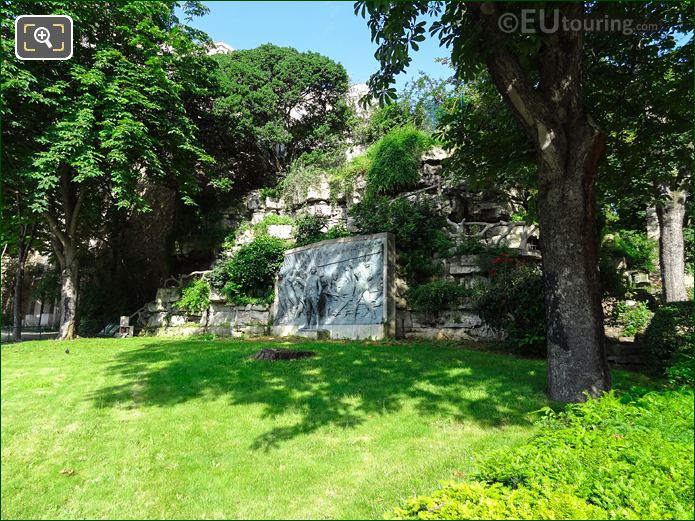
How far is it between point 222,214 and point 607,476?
20330 mm

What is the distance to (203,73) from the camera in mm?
16312

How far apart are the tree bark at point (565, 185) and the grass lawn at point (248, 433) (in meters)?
0.83

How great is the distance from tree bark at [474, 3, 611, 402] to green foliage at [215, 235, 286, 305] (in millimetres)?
11770

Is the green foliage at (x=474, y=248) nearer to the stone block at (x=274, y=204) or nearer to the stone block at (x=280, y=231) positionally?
the stone block at (x=280, y=231)

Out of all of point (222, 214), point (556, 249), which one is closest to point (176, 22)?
point (222, 214)

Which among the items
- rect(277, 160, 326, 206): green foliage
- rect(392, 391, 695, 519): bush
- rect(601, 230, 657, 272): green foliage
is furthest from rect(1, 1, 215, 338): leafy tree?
rect(601, 230, 657, 272): green foliage

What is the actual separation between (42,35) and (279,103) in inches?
813

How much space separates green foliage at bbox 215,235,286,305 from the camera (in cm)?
1602

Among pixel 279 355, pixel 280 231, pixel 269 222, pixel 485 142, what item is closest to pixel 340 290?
pixel 279 355

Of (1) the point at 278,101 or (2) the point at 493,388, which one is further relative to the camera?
(1) the point at 278,101

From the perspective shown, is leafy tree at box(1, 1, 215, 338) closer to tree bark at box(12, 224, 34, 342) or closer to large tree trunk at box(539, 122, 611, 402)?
tree bark at box(12, 224, 34, 342)

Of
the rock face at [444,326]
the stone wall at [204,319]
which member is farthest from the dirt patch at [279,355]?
the stone wall at [204,319]

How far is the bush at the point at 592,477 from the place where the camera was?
8.46 feet

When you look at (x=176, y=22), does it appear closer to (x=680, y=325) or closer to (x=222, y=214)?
(x=222, y=214)
